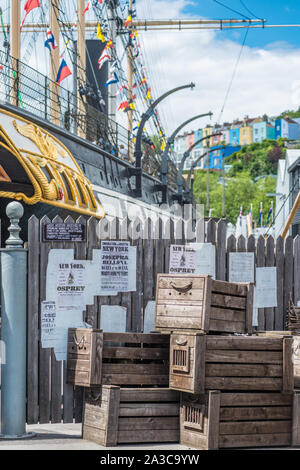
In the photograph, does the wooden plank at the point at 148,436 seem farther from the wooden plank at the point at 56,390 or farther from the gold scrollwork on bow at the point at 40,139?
the gold scrollwork on bow at the point at 40,139

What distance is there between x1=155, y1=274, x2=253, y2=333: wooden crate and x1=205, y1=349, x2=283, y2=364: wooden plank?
0.24m

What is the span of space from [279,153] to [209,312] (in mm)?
183928

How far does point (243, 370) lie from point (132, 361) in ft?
3.71

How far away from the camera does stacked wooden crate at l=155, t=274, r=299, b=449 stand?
281 inches

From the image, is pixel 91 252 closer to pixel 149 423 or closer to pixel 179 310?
pixel 179 310

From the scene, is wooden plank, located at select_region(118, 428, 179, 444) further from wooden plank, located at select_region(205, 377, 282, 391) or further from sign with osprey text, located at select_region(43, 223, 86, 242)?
sign with osprey text, located at select_region(43, 223, 86, 242)

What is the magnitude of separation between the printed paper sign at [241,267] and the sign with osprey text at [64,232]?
177 cm

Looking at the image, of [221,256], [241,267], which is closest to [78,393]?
[221,256]

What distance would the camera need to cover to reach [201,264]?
29.5 ft

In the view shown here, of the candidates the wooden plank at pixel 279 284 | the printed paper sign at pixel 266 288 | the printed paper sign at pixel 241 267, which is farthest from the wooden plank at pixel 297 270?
the printed paper sign at pixel 241 267

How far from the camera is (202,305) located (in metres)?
7.38

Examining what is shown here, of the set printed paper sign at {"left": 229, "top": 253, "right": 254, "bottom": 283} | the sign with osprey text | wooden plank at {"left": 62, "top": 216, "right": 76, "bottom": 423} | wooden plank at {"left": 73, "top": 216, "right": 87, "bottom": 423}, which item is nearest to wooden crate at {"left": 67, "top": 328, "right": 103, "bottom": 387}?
wooden plank at {"left": 62, "top": 216, "right": 76, "bottom": 423}

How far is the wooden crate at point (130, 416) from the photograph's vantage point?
730 centimetres
